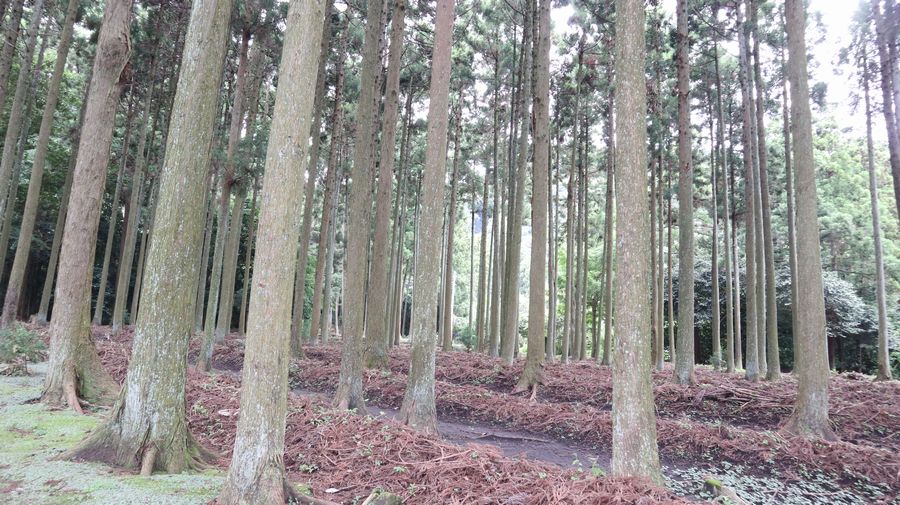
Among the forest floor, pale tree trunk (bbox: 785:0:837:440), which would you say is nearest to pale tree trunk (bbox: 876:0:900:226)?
the forest floor

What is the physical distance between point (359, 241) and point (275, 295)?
4281 mm

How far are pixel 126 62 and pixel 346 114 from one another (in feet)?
49.3

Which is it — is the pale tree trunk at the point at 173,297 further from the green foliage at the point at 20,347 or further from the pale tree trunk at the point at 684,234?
the pale tree trunk at the point at 684,234

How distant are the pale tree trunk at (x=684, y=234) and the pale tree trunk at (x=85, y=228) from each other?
10951 millimetres

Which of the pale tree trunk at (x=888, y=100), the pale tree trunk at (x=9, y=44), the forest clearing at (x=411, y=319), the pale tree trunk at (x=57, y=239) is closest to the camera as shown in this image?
the forest clearing at (x=411, y=319)

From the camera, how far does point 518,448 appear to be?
6.95 m

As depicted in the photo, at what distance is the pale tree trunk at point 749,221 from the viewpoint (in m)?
12.5

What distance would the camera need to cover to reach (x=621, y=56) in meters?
4.36

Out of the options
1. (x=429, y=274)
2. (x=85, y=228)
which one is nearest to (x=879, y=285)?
(x=429, y=274)

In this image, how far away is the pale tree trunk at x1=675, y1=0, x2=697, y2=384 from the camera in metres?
10.6

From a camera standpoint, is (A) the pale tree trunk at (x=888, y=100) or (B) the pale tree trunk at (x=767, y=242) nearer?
(A) the pale tree trunk at (x=888, y=100)

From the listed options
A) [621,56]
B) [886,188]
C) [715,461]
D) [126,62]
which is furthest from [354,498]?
[886,188]

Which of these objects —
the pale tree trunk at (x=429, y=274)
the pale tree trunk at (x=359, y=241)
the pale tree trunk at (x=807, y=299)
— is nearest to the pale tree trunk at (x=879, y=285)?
the pale tree trunk at (x=807, y=299)

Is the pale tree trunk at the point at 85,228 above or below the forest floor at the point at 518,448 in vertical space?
above
